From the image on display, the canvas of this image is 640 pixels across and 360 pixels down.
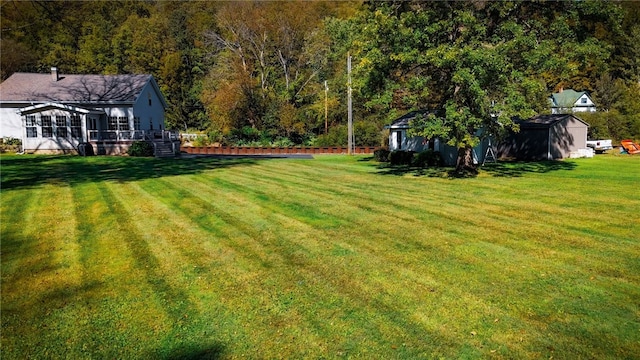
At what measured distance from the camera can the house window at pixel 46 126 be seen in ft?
104

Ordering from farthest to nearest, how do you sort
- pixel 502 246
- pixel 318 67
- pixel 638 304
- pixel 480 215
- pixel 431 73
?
pixel 318 67
pixel 431 73
pixel 480 215
pixel 502 246
pixel 638 304

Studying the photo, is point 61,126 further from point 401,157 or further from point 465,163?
point 465,163

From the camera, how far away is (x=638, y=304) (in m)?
5.51

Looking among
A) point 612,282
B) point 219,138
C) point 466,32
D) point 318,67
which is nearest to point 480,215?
point 612,282

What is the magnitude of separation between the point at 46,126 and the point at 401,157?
25.6m

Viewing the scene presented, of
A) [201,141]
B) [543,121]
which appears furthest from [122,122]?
[543,121]

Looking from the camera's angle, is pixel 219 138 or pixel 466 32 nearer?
pixel 466 32

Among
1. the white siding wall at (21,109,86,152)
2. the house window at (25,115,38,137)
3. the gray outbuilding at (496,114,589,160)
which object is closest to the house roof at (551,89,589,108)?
the gray outbuilding at (496,114,589,160)

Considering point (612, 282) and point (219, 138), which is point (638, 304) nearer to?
point (612, 282)

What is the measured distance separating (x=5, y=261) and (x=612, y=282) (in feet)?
31.3

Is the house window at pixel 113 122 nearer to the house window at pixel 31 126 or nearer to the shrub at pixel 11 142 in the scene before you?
the house window at pixel 31 126

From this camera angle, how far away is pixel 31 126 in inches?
1249

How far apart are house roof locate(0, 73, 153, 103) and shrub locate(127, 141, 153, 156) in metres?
5.73

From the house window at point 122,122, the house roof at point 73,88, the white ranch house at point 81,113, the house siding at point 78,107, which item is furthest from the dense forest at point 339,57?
the house window at point 122,122
